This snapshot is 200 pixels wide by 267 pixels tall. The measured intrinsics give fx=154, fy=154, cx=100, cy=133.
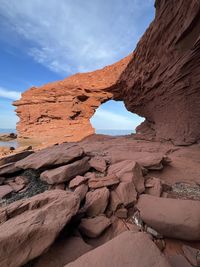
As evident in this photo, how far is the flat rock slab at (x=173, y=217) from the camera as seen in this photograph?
1529 mm

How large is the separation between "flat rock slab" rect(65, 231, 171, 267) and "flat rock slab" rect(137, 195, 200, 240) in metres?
0.49

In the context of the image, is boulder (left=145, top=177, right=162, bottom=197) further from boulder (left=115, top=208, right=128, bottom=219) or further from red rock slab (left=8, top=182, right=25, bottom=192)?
red rock slab (left=8, top=182, right=25, bottom=192)

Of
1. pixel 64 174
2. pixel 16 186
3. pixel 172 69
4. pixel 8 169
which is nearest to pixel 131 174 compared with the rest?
pixel 64 174

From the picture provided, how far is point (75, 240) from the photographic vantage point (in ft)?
4.91

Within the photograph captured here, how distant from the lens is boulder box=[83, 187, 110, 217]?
1.94m

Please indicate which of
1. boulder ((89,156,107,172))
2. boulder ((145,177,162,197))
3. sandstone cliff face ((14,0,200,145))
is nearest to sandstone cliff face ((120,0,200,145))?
sandstone cliff face ((14,0,200,145))

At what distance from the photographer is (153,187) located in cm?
236

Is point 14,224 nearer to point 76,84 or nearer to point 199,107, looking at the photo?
point 199,107

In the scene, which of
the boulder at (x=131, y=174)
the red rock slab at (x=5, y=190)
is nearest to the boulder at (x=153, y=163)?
the boulder at (x=131, y=174)

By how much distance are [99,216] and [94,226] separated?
Answer: 0.58 ft

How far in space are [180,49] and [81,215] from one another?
173 inches

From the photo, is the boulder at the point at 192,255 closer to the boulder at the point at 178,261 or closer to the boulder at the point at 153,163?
the boulder at the point at 178,261

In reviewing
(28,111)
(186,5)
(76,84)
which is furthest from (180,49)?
(28,111)

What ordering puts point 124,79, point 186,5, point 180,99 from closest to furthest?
point 186,5, point 180,99, point 124,79
